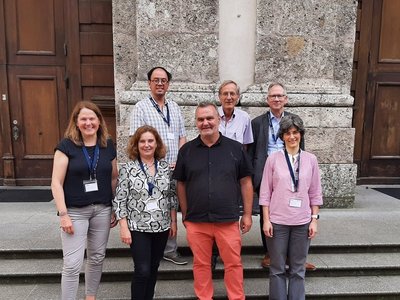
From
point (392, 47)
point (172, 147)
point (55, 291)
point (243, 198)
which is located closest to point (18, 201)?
point (55, 291)

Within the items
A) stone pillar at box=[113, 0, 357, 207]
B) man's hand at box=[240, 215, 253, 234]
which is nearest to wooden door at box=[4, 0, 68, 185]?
stone pillar at box=[113, 0, 357, 207]

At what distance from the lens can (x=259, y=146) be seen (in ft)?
11.1

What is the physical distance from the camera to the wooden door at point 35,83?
5641 mm

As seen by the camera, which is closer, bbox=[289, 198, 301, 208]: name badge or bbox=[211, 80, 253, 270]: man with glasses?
bbox=[289, 198, 301, 208]: name badge

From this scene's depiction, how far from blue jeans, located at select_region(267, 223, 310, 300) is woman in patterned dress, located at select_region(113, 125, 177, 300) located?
2.86 ft

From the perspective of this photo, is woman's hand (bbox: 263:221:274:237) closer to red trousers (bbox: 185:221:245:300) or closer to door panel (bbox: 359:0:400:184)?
red trousers (bbox: 185:221:245:300)

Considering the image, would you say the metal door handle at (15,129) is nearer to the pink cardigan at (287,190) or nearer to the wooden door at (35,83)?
the wooden door at (35,83)

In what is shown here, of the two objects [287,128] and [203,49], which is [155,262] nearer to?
[287,128]

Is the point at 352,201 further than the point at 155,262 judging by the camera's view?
Yes

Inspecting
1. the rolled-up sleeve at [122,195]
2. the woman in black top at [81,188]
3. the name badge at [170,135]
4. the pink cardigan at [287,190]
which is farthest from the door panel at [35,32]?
the pink cardigan at [287,190]

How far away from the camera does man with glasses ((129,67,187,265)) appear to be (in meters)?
3.25

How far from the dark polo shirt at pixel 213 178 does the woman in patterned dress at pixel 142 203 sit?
202mm

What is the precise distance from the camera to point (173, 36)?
4730 millimetres

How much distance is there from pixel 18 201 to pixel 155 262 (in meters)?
3.34
